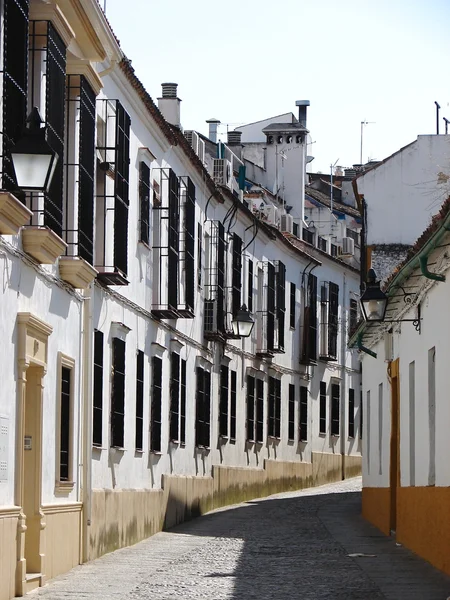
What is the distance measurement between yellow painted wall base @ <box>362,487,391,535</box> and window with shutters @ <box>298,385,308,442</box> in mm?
11571

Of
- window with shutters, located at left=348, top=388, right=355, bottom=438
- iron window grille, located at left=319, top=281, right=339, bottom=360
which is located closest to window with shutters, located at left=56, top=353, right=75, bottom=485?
iron window grille, located at left=319, top=281, right=339, bottom=360

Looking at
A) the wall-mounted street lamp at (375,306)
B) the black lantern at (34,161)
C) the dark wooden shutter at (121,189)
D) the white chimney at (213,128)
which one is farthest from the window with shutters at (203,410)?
the white chimney at (213,128)

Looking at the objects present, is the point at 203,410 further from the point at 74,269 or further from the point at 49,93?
the point at 49,93

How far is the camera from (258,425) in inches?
1281

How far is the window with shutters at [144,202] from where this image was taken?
20.0 meters

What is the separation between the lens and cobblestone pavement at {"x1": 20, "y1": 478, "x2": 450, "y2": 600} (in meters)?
12.4

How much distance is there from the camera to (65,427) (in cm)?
1472

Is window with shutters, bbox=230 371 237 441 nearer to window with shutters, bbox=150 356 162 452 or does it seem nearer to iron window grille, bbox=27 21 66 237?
window with shutters, bbox=150 356 162 452

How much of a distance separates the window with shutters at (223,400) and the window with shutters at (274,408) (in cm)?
493

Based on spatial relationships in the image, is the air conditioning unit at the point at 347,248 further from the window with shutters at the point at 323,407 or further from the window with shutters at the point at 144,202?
the window with shutters at the point at 144,202

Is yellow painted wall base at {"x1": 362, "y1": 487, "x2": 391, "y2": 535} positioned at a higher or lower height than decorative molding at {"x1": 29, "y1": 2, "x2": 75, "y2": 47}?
lower

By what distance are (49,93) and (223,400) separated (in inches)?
648

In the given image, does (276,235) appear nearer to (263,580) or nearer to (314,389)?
(314,389)

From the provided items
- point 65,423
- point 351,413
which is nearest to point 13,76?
point 65,423
